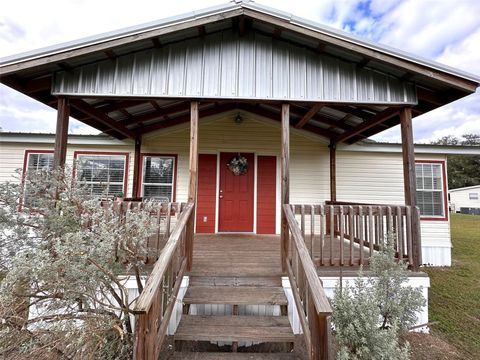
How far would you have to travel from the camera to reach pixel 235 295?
2.96 metres

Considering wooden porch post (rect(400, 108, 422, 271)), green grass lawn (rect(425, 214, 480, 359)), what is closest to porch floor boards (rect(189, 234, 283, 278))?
wooden porch post (rect(400, 108, 422, 271))

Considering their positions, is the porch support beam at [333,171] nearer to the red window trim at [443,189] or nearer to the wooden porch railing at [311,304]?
the red window trim at [443,189]

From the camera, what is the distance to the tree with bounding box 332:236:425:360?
6.44 ft

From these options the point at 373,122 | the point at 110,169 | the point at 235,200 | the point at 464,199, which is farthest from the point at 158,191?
the point at 464,199

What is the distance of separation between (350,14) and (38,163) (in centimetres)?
1597

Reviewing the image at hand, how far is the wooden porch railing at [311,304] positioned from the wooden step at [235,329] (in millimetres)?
296

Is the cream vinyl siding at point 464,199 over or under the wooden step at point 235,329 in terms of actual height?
over

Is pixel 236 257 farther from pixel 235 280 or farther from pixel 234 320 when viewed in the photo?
Answer: pixel 234 320

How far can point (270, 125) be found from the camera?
684 centimetres

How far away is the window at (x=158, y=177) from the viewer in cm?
668

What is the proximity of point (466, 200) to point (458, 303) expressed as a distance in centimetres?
3233

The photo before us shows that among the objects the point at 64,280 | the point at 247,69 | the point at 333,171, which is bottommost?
the point at 64,280

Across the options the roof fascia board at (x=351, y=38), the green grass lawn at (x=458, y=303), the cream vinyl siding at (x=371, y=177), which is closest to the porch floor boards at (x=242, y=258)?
the green grass lawn at (x=458, y=303)

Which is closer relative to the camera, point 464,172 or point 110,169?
point 110,169
